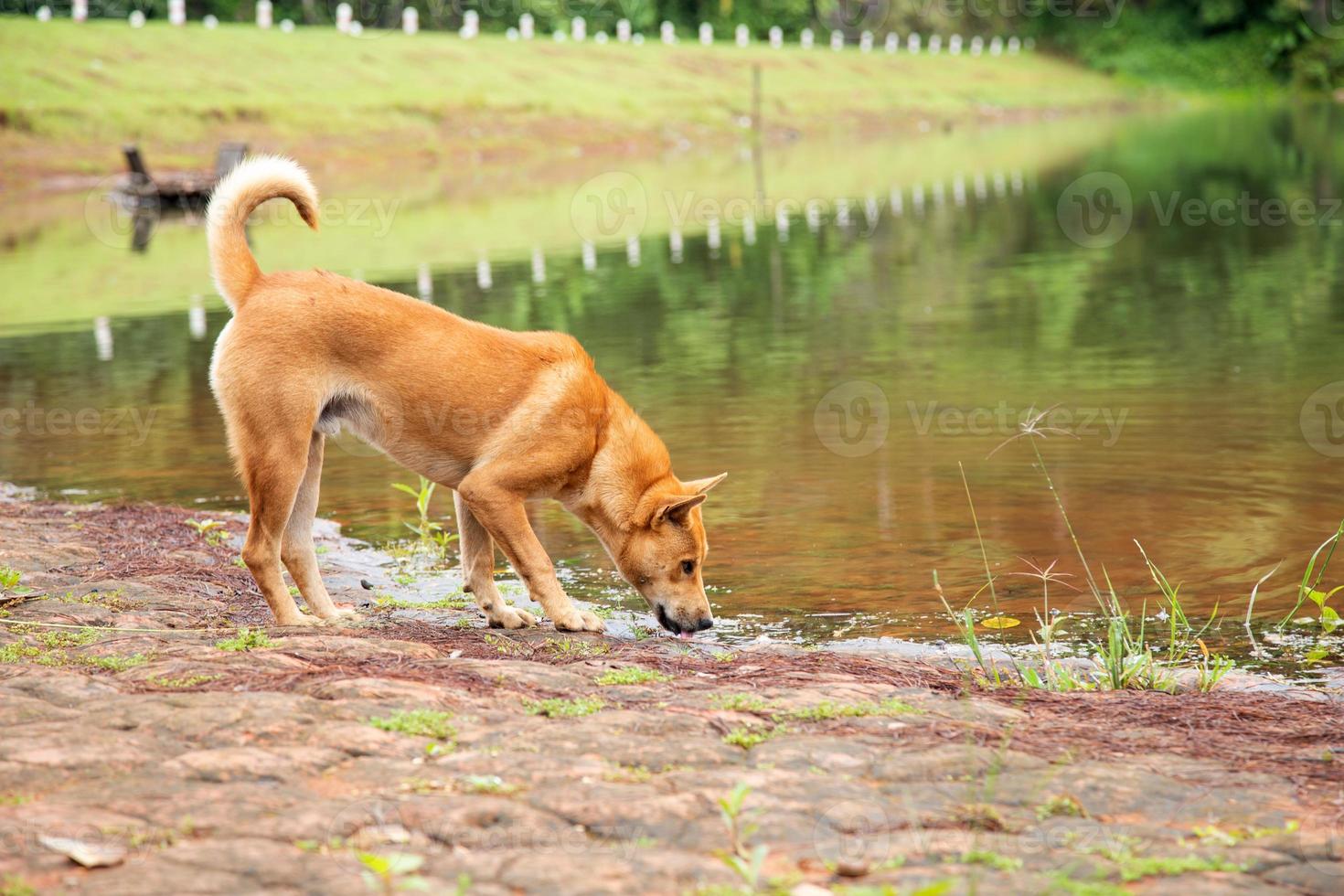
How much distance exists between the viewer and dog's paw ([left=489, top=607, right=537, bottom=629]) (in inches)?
286

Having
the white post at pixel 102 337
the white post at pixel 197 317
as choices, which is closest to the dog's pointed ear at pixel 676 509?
the white post at pixel 102 337

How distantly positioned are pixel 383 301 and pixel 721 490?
3920 millimetres

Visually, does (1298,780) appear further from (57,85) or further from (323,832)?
(57,85)

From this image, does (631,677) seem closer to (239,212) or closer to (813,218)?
(239,212)

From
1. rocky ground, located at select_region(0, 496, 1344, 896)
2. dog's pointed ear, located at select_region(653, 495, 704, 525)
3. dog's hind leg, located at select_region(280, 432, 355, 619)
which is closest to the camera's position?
rocky ground, located at select_region(0, 496, 1344, 896)

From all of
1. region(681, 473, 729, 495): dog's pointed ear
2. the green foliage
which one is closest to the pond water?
region(681, 473, 729, 495): dog's pointed ear

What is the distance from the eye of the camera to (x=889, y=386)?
46.6ft

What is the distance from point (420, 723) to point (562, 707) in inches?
22.3

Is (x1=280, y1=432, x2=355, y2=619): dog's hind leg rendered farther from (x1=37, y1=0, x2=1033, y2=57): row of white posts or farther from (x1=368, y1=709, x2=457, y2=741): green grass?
(x1=37, y1=0, x2=1033, y2=57): row of white posts

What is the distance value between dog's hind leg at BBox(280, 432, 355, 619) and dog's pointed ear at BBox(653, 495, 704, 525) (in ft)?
5.31

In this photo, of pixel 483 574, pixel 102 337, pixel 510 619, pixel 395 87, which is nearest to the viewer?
pixel 510 619

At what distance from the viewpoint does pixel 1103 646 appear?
22.7 ft

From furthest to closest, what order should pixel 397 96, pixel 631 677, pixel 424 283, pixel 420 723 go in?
pixel 397 96 < pixel 424 283 < pixel 631 677 < pixel 420 723

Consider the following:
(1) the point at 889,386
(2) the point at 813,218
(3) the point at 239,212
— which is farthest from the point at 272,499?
(2) the point at 813,218
